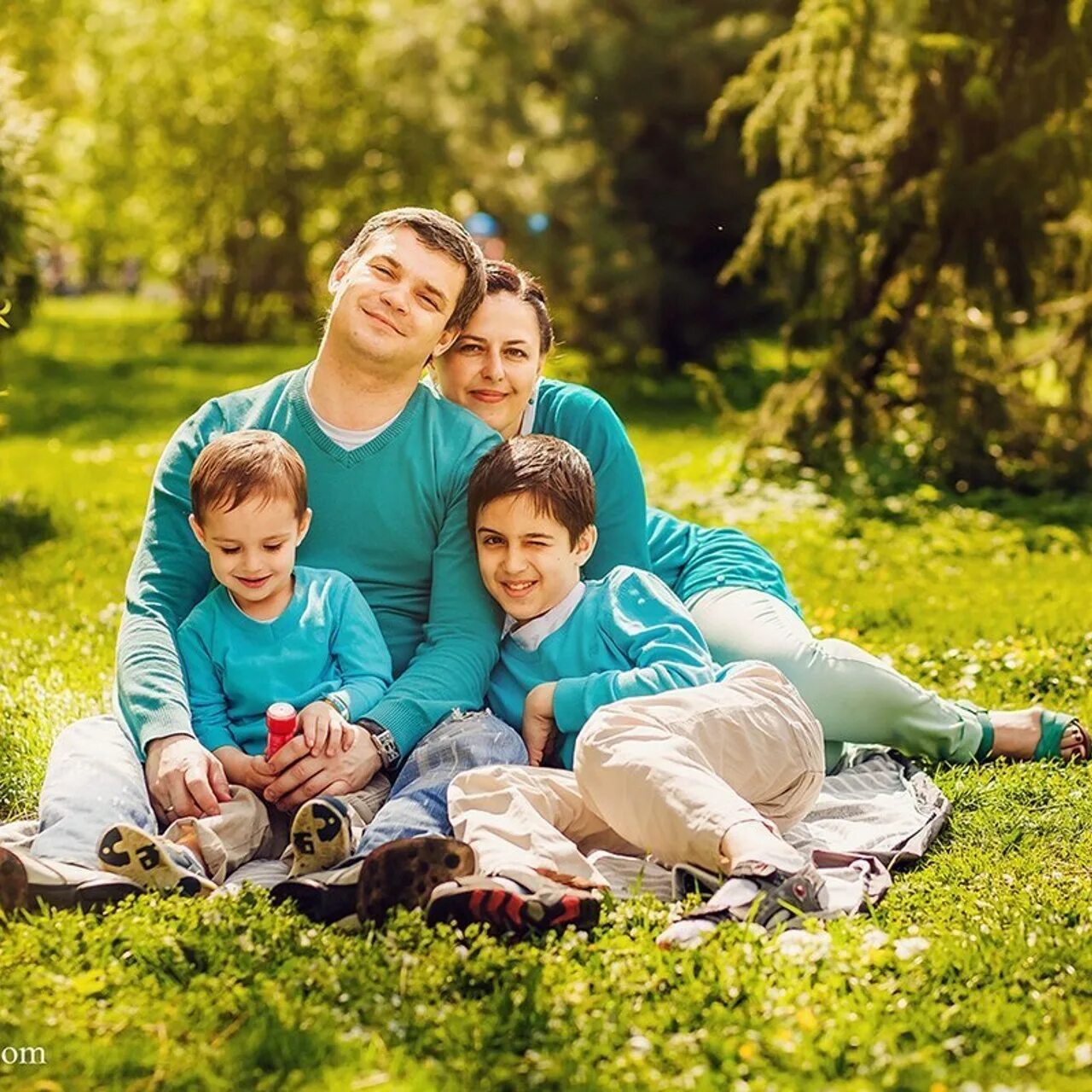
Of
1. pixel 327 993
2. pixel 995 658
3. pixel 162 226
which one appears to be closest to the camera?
pixel 327 993

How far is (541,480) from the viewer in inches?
169

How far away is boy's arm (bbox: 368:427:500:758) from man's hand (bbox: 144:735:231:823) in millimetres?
424

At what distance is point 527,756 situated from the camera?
166 inches

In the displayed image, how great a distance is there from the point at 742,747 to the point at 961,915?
0.65 metres

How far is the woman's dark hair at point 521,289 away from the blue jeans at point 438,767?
121 cm

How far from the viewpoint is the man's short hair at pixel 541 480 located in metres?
4.30

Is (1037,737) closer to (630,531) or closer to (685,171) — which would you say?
(630,531)

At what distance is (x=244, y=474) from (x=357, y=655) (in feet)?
1.82

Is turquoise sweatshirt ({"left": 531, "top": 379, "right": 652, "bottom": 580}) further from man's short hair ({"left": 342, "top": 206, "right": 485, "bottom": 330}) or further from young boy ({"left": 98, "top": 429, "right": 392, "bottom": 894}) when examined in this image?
young boy ({"left": 98, "top": 429, "right": 392, "bottom": 894})

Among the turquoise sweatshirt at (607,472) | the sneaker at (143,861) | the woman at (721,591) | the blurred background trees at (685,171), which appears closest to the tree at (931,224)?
the blurred background trees at (685,171)

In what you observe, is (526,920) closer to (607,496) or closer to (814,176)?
(607,496)

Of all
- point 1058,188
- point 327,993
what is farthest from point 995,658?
point 1058,188

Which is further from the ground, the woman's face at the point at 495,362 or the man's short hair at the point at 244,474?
the woman's face at the point at 495,362

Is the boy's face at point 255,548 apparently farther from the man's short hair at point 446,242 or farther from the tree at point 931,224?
the tree at point 931,224
